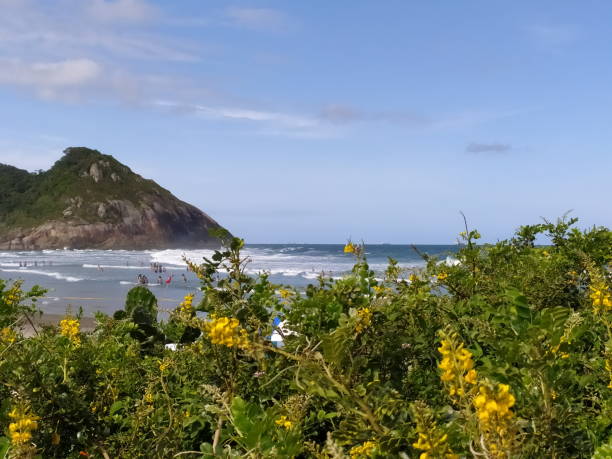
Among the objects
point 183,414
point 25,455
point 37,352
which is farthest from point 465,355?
point 37,352

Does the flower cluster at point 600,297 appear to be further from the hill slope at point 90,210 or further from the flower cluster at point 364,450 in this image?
the hill slope at point 90,210

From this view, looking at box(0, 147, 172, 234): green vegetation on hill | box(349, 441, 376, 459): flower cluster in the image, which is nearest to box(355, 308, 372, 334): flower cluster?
box(349, 441, 376, 459): flower cluster

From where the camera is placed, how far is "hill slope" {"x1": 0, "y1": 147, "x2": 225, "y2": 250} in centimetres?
9462

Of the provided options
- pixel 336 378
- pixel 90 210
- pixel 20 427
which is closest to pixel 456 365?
pixel 336 378

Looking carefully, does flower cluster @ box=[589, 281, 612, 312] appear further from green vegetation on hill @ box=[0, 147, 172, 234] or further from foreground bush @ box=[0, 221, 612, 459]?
green vegetation on hill @ box=[0, 147, 172, 234]

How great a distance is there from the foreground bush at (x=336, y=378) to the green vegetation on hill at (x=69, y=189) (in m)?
102

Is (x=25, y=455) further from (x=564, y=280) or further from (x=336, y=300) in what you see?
(x=564, y=280)

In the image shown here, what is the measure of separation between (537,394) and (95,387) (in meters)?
1.59

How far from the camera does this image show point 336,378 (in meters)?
1.24

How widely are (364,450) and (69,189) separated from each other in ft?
369

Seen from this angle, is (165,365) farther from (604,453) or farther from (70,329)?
(604,453)

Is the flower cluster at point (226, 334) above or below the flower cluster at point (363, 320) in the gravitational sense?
above

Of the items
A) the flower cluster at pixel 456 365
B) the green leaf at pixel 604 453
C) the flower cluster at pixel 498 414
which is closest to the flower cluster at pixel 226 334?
the flower cluster at pixel 456 365

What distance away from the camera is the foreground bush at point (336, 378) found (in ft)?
3.71
